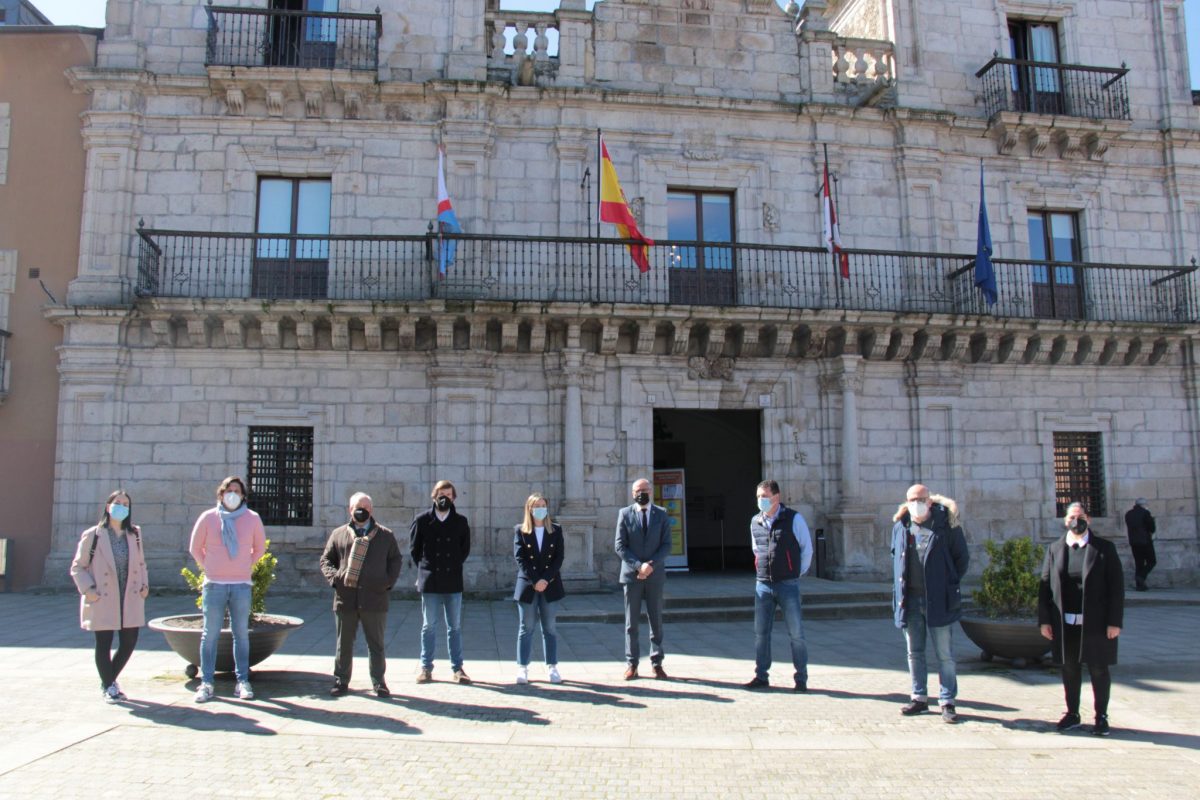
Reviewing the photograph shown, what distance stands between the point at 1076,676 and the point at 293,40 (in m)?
15.0

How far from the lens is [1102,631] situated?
6410 millimetres

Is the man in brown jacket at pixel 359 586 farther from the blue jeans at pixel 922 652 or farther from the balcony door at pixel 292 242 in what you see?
→ the balcony door at pixel 292 242

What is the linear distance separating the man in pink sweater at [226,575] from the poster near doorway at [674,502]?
9.75 meters

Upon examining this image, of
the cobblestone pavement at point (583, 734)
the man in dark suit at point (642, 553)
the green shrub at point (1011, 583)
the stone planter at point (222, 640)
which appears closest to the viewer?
the cobblestone pavement at point (583, 734)

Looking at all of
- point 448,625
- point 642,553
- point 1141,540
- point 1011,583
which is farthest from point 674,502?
point 448,625

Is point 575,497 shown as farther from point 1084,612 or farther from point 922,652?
point 1084,612

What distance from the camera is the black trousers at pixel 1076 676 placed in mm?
6387

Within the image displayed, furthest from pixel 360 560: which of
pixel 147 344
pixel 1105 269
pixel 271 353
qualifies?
pixel 1105 269

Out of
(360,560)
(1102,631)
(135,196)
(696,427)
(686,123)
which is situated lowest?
(1102,631)

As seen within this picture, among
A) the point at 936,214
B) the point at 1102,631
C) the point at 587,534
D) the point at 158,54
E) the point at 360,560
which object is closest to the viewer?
the point at 1102,631

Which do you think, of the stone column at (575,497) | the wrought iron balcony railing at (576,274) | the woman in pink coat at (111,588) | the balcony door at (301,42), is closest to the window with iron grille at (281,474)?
the wrought iron balcony railing at (576,274)

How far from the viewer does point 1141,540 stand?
49.3ft

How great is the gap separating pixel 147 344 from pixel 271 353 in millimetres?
1963

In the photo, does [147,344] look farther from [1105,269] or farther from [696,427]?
[1105,269]
